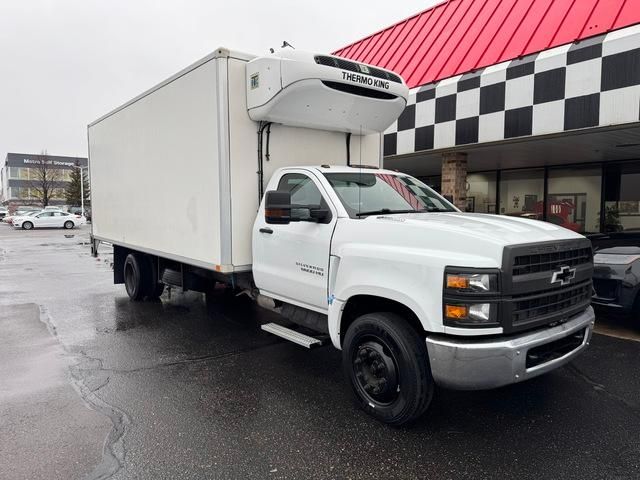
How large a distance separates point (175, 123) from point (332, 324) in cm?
323

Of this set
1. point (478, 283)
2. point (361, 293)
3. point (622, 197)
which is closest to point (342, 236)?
point (361, 293)

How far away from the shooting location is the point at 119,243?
24.6 ft

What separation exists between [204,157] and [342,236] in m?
2.00

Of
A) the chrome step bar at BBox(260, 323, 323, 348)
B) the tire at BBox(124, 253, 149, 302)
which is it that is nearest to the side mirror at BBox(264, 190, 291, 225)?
the chrome step bar at BBox(260, 323, 323, 348)

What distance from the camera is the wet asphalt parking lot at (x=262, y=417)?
2.85 metres

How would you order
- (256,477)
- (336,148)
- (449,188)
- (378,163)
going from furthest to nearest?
1. (449,188)
2. (378,163)
3. (336,148)
4. (256,477)

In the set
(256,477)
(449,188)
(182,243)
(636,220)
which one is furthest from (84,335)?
(636,220)

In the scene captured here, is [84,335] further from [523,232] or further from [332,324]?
[523,232]

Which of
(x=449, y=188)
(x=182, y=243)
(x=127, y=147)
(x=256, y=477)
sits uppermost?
(x=127, y=147)

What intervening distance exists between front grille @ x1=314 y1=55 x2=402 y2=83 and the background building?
65.0 metres

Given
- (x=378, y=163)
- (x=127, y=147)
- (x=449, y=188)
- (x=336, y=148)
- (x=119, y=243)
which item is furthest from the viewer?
(x=449, y=188)

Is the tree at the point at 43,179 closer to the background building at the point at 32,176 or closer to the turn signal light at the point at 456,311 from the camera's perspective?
the background building at the point at 32,176

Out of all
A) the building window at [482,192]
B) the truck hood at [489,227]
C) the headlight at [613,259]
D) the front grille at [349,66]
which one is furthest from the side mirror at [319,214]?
the building window at [482,192]

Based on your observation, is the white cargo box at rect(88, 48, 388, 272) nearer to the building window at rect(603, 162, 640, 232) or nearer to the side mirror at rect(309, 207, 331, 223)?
the side mirror at rect(309, 207, 331, 223)
